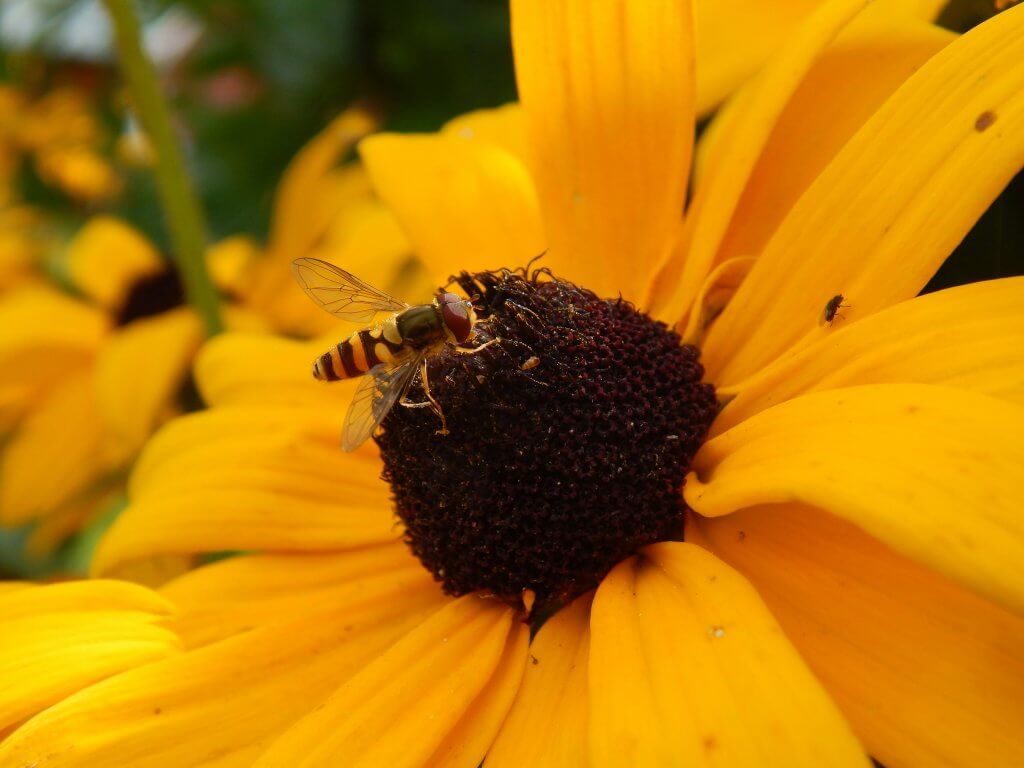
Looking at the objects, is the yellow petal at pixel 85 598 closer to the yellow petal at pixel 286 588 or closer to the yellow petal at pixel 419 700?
the yellow petal at pixel 286 588

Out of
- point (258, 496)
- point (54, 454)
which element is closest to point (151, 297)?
point (54, 454)

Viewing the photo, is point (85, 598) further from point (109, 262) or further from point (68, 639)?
point (109, 262)

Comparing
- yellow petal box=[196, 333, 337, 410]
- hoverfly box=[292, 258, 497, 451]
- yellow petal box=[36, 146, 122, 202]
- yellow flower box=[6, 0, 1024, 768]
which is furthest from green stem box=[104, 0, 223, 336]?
yellow petal box=[36, 146, 122, 202]

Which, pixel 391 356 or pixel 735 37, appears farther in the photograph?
pixel 735 37

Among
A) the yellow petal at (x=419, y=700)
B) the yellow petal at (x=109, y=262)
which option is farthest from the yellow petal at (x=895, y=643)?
the yellow petal at (x=109, y=262)

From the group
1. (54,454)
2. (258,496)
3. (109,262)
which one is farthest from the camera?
(109,262)

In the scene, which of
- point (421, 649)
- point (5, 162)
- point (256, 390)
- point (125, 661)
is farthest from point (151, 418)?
point (5, 162)

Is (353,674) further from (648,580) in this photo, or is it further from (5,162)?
(5,162)
